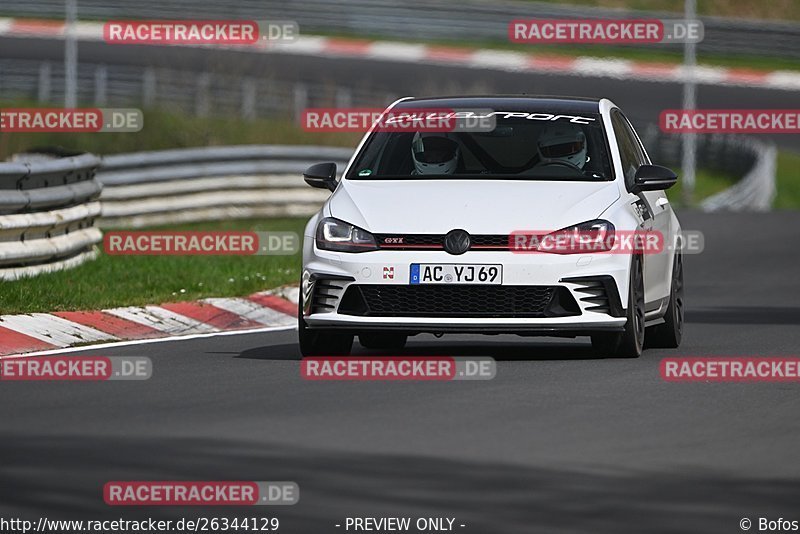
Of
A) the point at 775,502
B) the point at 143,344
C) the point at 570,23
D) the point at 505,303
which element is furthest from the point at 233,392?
the point at 570,23

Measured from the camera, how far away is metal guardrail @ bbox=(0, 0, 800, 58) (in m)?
48.0

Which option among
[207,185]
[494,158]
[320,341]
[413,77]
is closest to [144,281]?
[320,341]

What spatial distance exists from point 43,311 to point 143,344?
0.93 m

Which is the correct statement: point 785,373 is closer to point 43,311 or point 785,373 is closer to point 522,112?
point 522,112

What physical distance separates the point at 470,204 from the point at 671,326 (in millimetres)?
2126

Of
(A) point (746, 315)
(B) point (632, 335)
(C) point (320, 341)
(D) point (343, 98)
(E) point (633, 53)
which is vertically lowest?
(D) point (343, 98)

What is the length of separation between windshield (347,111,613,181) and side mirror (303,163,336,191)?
0.50 feet

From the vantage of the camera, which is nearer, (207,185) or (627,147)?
(627,147)

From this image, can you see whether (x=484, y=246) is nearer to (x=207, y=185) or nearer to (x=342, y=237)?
(x=342, y=237)

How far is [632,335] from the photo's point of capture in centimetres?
1166

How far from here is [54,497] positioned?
283 inches

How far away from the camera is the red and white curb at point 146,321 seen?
1266 centimetres

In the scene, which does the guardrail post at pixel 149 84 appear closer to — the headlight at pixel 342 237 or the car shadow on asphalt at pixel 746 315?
the car shadow on asphalt at pixel 746 315

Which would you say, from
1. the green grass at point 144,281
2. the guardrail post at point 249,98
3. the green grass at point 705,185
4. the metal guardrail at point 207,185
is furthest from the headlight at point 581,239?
the guardrail post at point 249,98
